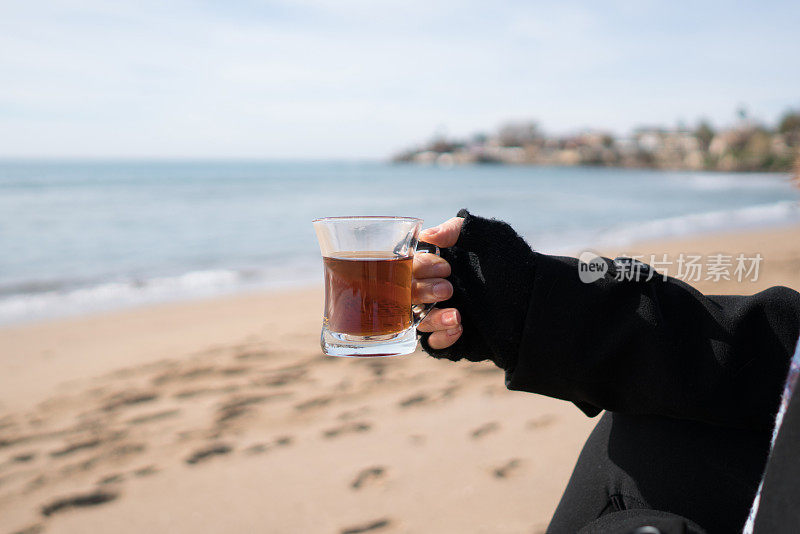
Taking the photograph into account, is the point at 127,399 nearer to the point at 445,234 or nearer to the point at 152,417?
the point at 152,417

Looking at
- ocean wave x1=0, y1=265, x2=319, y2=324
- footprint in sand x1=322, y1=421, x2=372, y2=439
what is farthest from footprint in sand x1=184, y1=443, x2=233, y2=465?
ocean wave x1=0, y1=265, x2=319, y2=324

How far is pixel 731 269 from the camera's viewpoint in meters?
6.52

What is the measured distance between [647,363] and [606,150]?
75303 mm

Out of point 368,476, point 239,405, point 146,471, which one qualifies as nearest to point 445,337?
point 368,476

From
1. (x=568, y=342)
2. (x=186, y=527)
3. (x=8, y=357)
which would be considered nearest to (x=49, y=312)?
(x=8, y=357)

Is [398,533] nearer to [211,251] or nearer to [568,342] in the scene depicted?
[568,342]

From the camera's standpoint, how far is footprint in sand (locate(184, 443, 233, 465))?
254cm

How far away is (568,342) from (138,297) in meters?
6.08

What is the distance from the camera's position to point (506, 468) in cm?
241

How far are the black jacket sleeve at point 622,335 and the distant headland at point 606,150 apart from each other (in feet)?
151

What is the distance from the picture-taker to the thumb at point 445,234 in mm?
1335

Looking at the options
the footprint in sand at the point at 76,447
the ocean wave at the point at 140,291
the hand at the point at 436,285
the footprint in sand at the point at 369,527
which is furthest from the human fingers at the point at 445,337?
the ocean wave at the point at 140,291

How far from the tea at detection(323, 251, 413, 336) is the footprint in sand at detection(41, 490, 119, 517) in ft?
5.35

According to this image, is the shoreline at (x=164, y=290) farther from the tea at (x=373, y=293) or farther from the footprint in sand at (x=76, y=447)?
the tea at (x=373, y=293)
